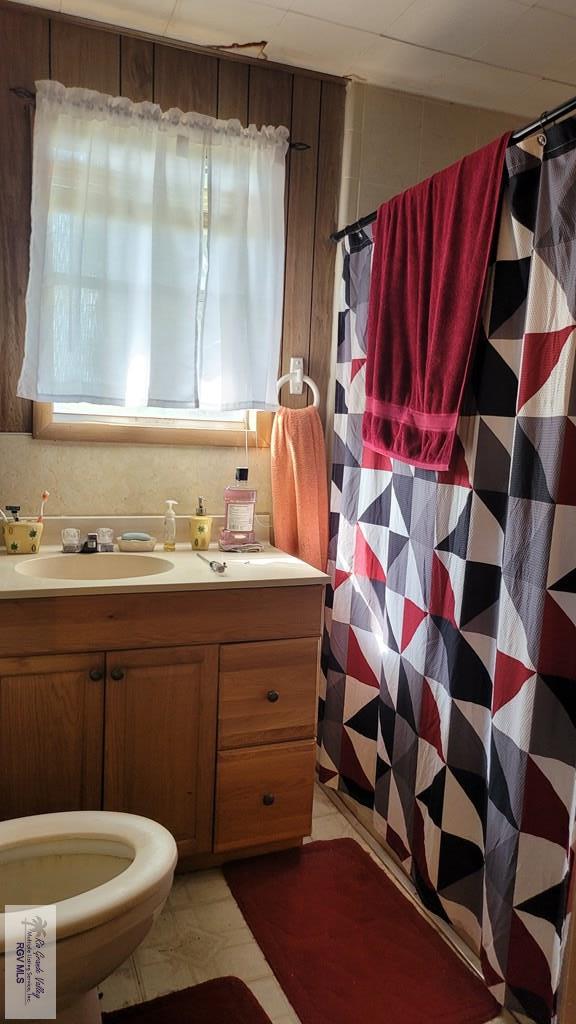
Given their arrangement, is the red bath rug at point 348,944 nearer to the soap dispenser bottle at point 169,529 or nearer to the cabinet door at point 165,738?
the cabinet door at point 165,738

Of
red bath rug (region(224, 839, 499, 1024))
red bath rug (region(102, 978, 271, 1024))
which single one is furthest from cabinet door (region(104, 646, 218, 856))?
red bath rug (region(102, 978, 271, 1024))

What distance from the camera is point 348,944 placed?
1.68 metres

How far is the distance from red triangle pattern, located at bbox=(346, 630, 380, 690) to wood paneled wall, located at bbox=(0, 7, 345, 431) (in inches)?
31.1

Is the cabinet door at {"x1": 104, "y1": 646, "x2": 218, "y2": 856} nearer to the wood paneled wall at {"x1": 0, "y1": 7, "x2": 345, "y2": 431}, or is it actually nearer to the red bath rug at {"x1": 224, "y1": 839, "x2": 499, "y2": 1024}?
the red bath rug at {"x1": 224, "y1": 839, "x2": 499, "y2": 1024}

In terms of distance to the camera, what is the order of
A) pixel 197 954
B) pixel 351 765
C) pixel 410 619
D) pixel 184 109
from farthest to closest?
1. pixel 351 765
2. pixel 184 109
3. pixel 410 619
4. pixel 197 954

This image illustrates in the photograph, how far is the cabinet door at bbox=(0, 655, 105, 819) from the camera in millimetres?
1633

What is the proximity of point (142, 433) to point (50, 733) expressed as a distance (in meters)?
0.89

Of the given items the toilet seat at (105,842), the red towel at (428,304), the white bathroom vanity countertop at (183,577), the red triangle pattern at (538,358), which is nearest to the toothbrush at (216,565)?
the white bathroom vanity countertop at (183,577)

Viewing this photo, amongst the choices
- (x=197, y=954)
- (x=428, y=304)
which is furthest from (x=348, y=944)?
(x=428, y=304)

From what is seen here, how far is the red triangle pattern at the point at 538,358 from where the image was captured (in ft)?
4.37

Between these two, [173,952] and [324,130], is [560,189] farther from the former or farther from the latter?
[173,952]

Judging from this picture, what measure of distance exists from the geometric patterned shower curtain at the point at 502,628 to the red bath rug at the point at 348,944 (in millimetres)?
83

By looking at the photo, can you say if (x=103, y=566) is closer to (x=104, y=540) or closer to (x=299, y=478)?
(x=104, y=540)

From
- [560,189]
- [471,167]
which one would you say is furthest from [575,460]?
[471,167]
